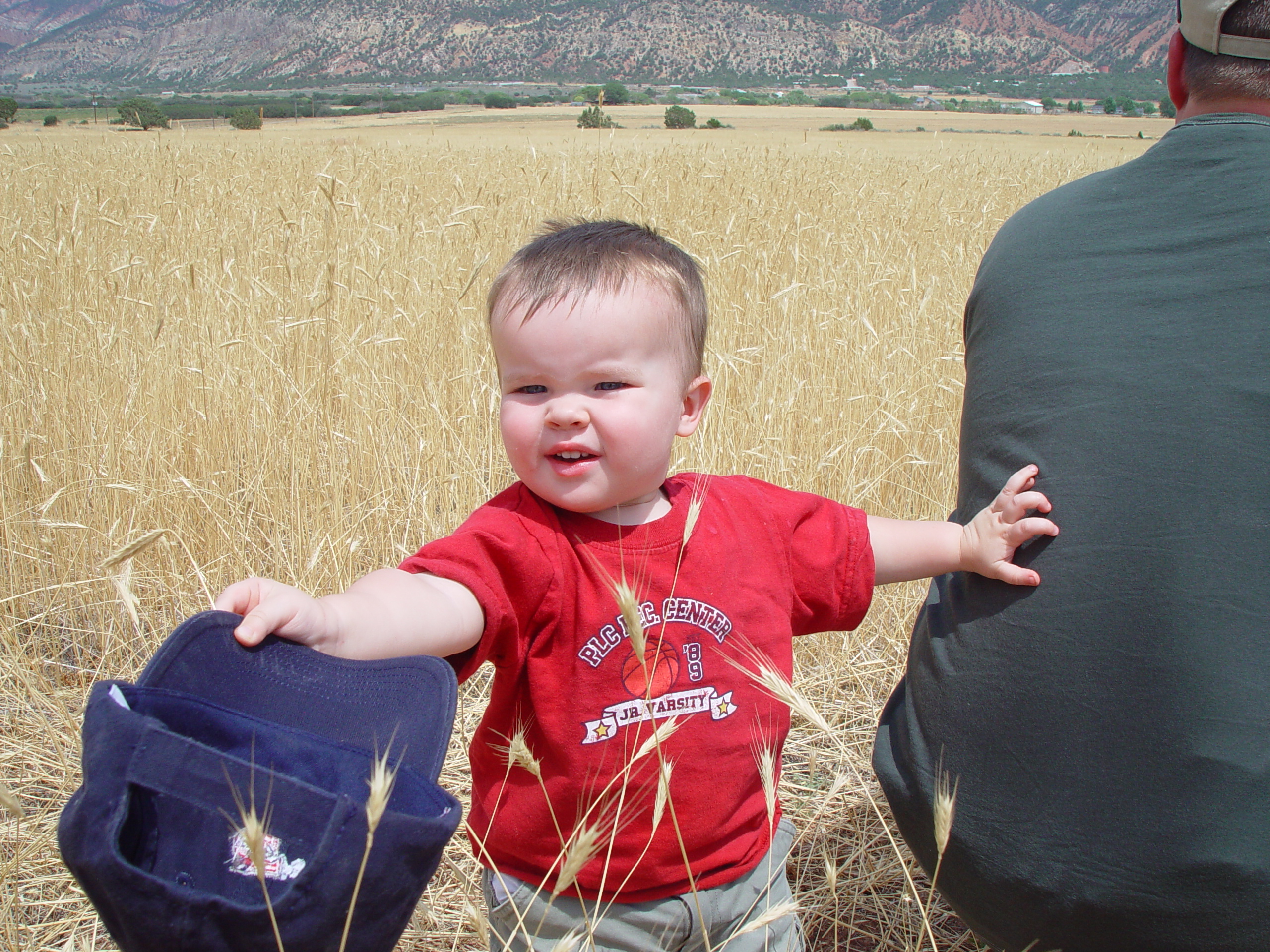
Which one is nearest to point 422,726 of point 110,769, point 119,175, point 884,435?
point 110,769

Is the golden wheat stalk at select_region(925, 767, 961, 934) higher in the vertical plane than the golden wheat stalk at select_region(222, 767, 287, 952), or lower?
lower

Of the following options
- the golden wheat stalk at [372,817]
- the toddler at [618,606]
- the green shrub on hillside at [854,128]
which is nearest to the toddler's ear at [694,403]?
the toddler at [618,606]

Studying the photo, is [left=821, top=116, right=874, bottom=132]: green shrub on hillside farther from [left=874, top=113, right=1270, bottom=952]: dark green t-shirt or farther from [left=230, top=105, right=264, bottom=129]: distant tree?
[left=874, top=113, right=1270, bottom=952]: dark green t-shirt

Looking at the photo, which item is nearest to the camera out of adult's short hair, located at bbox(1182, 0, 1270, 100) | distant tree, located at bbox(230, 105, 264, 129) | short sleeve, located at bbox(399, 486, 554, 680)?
short sleeve, located at bbox(399, 486, 554, 680)

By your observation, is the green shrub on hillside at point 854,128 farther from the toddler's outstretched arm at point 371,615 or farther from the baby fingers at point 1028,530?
the toddler's outstretched arm at point 371,615

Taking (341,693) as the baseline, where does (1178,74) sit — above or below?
above

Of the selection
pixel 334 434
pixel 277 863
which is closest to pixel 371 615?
pixel 277 863

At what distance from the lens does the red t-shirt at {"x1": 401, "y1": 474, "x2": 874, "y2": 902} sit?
1095 mm

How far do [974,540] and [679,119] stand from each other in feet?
95.4

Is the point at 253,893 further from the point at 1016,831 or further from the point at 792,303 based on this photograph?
the point at 792,303

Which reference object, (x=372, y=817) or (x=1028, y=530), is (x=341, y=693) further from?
(x=1028, y=530)

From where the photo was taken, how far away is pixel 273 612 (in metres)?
0.81

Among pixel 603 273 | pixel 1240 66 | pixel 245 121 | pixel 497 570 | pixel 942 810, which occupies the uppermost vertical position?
pixel 245 121

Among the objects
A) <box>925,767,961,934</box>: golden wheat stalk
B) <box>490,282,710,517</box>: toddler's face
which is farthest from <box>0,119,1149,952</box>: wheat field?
<box>490,282,710,517</box>: toddler's face
